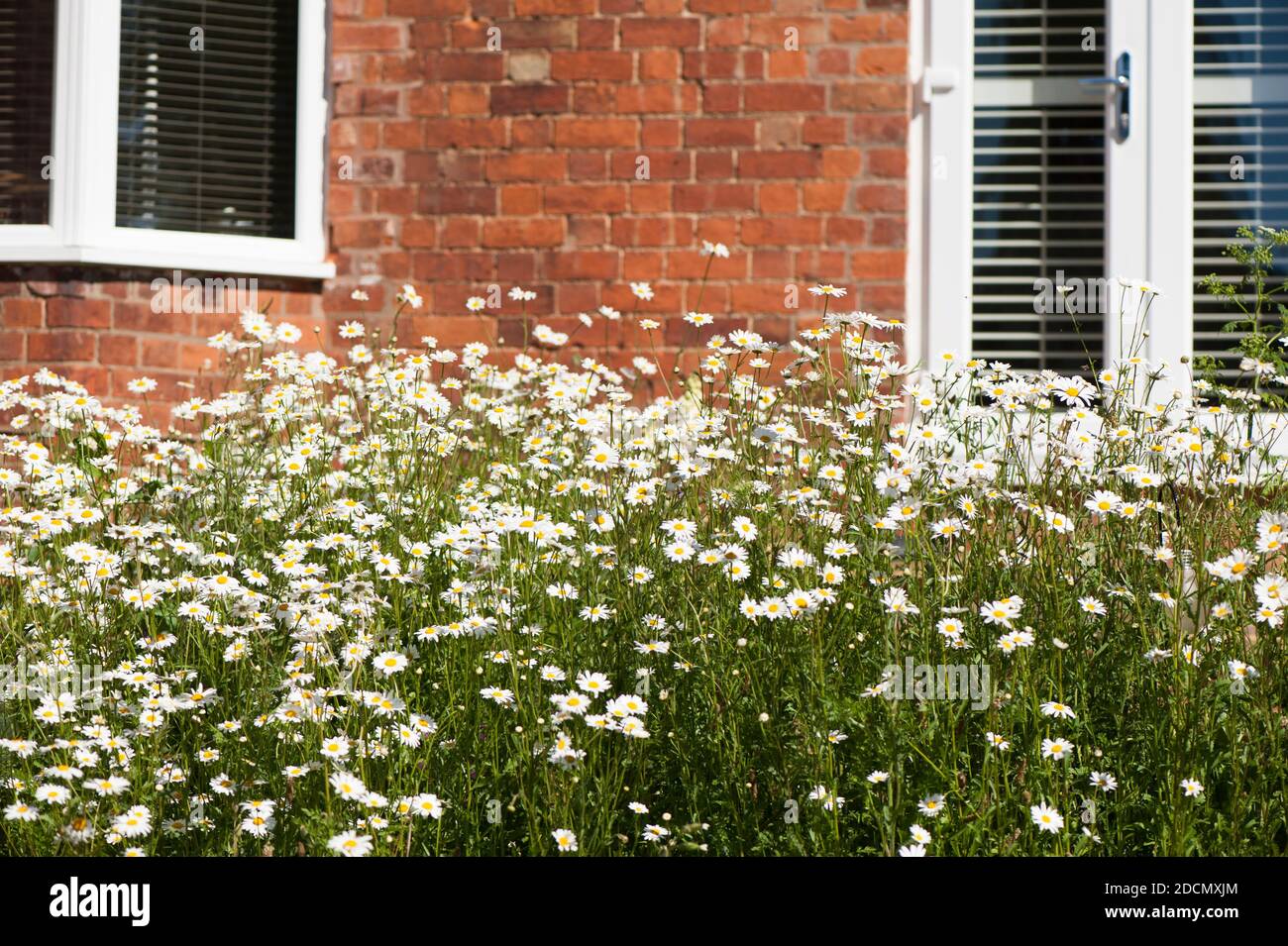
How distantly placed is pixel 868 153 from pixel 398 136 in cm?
184

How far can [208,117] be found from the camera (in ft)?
18.9

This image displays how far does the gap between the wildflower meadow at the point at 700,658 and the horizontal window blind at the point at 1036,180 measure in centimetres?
215

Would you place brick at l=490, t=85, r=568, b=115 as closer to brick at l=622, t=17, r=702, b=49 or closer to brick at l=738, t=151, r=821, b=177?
brick at l=622, t=17, r=702, b=49

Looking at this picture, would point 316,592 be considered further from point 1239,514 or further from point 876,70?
point 876,70

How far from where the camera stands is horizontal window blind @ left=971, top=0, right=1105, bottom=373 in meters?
5.47

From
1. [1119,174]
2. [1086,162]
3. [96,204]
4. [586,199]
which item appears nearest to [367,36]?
[586,199]

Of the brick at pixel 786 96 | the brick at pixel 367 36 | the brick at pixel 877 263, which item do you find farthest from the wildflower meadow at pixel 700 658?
the brick at pixel 367 36

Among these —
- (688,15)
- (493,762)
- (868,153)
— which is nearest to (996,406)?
(493,762)

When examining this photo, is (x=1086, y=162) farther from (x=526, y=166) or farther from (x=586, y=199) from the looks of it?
(x=526, y=166)

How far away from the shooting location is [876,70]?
17.7 ft

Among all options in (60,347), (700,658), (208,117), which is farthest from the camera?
(208,117)

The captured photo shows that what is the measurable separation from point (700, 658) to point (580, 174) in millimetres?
3257

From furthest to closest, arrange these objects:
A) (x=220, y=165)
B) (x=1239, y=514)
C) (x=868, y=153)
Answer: (x=220, y=165) < (x=868, y=153) < (x=1239, y=514)

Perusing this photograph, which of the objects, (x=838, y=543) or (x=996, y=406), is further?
(x=996, y=406)
